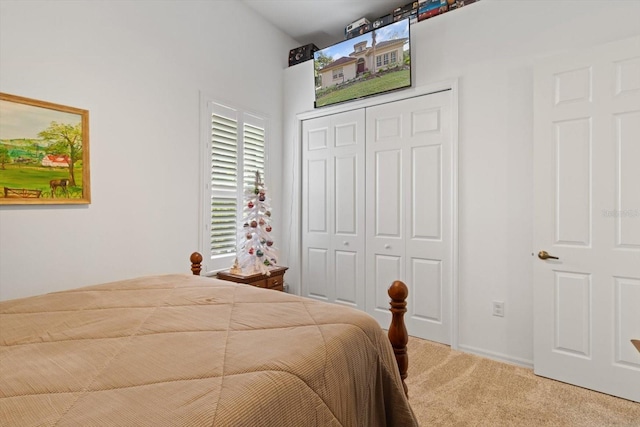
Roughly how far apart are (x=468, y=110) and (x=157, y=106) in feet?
8.75

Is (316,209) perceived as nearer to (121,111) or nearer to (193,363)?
(121,111)

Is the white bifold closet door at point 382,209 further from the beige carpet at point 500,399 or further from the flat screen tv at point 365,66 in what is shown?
the beige carpet at point 500,399

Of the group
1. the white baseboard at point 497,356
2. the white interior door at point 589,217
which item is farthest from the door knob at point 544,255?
the white baseboard at point 497,356

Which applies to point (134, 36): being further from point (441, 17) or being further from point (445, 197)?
point (445, 197)

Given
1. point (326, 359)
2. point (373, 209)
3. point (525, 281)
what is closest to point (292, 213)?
point (373, 209)

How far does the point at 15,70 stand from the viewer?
1.97 meters

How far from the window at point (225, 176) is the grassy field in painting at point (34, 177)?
1075mm

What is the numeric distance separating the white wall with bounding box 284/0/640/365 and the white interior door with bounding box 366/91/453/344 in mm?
158

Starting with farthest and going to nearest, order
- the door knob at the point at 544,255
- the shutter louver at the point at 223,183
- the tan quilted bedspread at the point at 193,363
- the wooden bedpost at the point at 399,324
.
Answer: the shutter louver at the point at 223,183, the door knob at the point at 544,255, the wooden bedpost at the point at 399,324, the tan quilted bedspread at the point at 193,363

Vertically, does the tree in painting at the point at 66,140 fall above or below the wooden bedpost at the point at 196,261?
above

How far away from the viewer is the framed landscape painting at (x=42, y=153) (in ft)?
6.38

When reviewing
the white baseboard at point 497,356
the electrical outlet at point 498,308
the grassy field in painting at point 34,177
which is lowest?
the white baseboard at point 497,356

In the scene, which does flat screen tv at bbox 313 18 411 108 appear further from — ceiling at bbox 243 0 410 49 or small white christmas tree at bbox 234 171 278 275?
small white christmas tree at bbox 234 171 278 275

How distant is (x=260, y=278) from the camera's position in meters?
3.13
